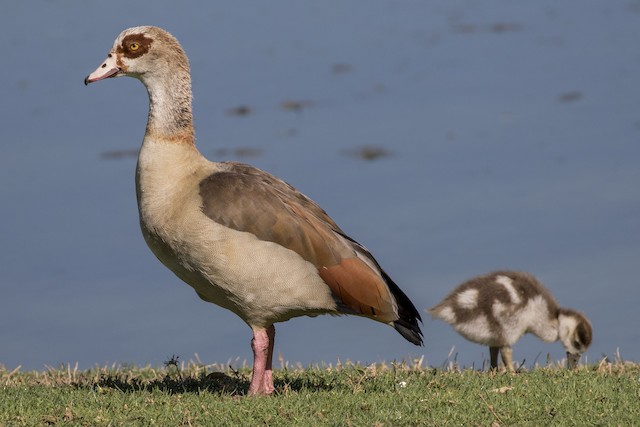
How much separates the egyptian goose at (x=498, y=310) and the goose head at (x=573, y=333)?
25cm

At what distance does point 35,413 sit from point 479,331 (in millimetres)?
5356

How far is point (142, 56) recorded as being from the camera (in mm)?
9453

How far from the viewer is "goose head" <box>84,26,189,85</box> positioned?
372 inches

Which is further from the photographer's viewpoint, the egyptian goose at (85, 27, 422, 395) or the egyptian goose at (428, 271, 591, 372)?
the egyptian goose at (428, 271, 591, 372)

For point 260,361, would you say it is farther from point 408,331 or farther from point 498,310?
point 498,310

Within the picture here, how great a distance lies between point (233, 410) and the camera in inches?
333

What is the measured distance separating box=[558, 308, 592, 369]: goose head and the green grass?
9.72ft

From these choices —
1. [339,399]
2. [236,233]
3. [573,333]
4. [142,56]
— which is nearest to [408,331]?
[339,399]

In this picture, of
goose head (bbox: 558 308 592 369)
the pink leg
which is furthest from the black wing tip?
goose head (bbox: 558 308 592 369)

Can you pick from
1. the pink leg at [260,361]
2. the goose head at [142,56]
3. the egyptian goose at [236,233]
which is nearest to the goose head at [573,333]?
the egyptian goose at [236,233]

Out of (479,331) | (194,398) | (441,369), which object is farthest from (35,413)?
(479,331)

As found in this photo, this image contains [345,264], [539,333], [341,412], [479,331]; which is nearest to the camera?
[341,412]

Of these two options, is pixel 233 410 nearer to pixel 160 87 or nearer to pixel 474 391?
pixel 474 391

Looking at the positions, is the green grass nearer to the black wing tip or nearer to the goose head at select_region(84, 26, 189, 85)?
the black wing tip
